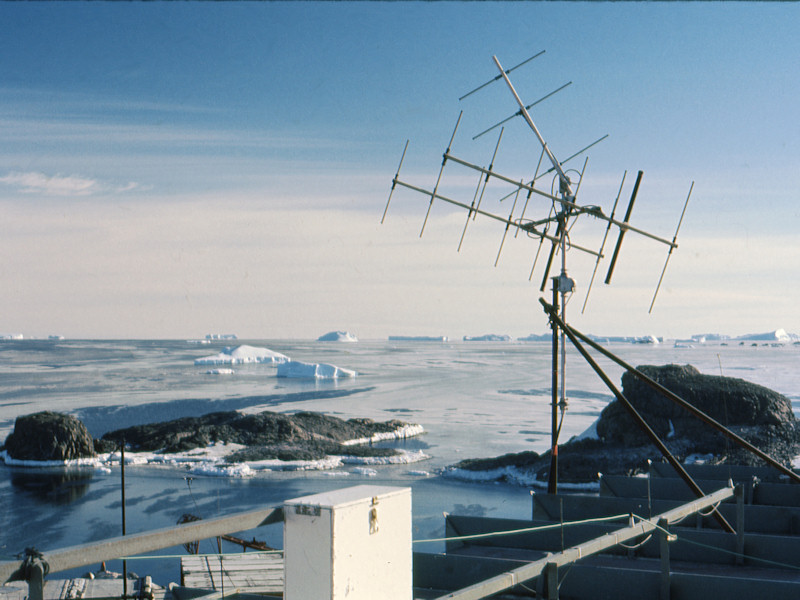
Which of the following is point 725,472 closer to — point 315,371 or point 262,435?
point 262,435

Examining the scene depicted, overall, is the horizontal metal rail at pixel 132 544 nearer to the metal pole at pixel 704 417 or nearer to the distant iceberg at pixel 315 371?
the metal pole at pixel 704 417

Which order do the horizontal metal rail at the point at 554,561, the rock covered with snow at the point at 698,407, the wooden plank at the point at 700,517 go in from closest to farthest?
the horizontal metal rail at the point at 554,561 < the wooden plank at the point at 700,517 < the rock covered with snow at the point at 698,407

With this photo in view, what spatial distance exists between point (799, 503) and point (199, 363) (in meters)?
97.1

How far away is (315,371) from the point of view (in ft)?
241

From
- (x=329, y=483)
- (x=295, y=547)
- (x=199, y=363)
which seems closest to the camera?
(x=295, y=547)

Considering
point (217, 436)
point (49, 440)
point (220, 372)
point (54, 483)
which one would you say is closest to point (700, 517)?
point (54, 483)

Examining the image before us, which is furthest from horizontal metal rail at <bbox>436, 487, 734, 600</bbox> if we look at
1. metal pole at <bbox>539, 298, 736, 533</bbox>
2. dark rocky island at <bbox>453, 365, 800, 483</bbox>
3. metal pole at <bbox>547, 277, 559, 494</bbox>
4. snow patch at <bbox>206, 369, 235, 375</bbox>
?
snow patch at <bbox>206, 369, 235, 375</bbox>

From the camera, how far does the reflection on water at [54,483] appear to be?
23.4 metres

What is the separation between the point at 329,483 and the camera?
2414cm

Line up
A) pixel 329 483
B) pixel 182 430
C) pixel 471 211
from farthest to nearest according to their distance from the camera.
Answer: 1. pixel 182 430
2. pixel 329 483
3. pixel 471 211

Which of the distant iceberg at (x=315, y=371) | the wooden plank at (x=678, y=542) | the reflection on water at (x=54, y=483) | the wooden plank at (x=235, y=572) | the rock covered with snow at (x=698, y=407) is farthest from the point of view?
the distant iceberg at (x=315, y=371)

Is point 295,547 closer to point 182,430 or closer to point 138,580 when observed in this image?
point 138,580

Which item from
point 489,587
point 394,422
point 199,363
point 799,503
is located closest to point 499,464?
point 394,422

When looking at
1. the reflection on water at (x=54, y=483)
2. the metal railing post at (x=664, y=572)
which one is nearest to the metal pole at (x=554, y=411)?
the metal railing post at (x=664, y=572)
